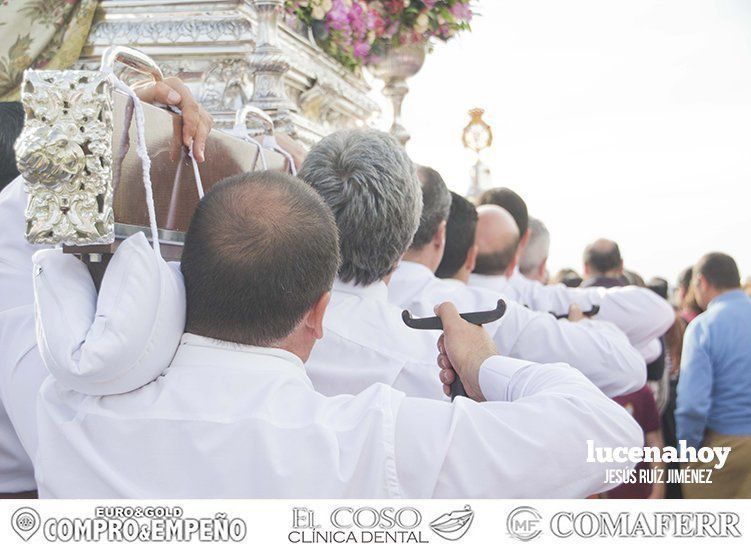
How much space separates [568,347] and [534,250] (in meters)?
2.09

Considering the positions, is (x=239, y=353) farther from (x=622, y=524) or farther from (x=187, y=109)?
(x=622, y=524)

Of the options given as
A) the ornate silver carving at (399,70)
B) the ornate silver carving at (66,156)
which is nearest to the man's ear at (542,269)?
the ornate silver carving at (399,70)

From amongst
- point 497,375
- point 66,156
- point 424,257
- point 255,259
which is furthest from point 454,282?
point 66,156

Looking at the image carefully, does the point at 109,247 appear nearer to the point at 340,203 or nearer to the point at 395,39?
the point at 340,203

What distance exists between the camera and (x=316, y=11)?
333 cm

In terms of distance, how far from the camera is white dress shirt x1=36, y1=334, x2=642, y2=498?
4.23ft

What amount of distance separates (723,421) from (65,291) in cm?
285

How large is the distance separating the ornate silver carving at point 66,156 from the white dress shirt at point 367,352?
75cm

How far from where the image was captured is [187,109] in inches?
62.6

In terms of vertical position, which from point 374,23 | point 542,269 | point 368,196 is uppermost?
point 374,23

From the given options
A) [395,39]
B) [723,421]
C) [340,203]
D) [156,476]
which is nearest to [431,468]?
[156,476]

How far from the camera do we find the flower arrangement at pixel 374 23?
135 inches

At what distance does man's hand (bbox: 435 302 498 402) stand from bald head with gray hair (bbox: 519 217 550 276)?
2864mm

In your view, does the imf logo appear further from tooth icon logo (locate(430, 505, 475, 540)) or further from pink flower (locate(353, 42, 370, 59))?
pink flower (locate(353, 42, 370, 59))
